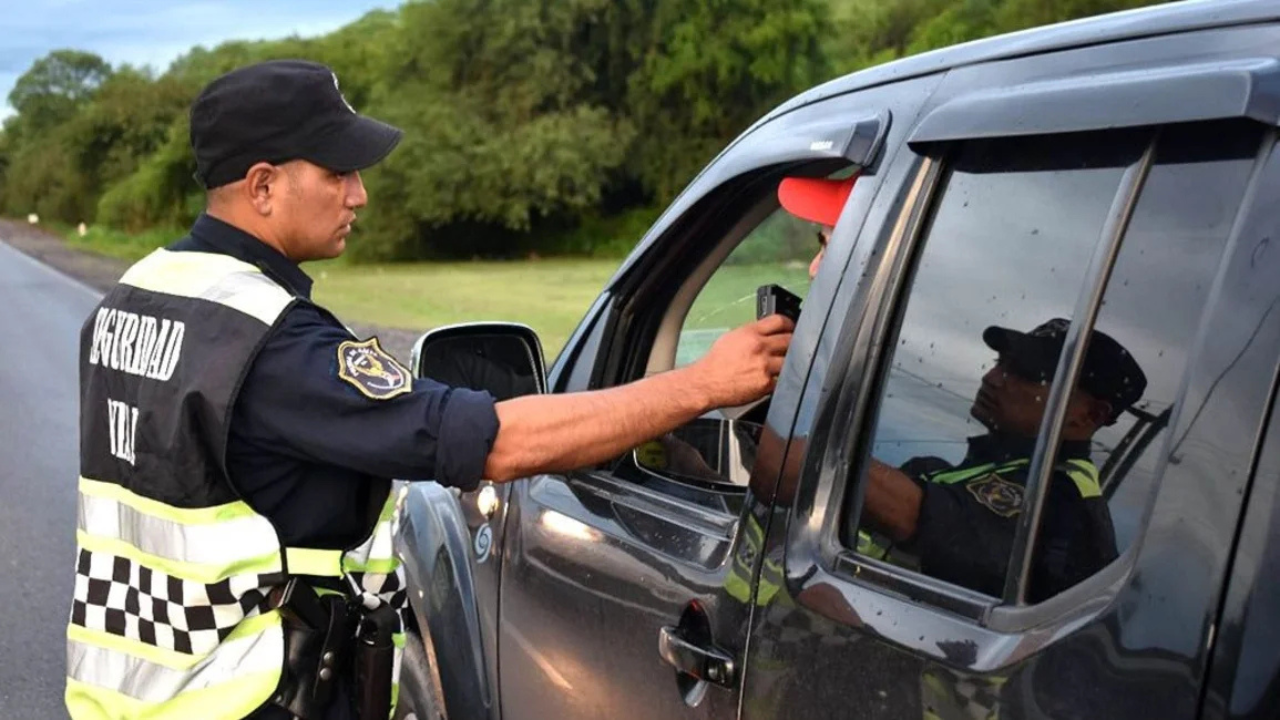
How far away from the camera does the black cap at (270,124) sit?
230 cm

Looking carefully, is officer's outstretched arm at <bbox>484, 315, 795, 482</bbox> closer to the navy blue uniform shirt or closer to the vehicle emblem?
the navy blue uniform shirt

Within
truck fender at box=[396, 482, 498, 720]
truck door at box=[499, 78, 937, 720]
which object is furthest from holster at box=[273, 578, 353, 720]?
truck fender at box=[396, 482, 498, 720]

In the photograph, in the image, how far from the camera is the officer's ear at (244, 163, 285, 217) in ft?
7.65

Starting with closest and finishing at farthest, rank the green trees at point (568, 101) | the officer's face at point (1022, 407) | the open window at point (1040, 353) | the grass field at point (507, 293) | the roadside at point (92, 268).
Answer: the open window at point (1040, 353), the officer's face at point (1022, 407), the grass field at point (507, 293), the roadside at point (92, 268), the green trees at point (568, 101)

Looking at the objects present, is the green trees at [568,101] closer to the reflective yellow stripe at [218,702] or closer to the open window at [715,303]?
the open window at [715,303]

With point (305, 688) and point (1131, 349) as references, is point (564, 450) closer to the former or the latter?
point (305, 688)

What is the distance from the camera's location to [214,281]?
2250mm

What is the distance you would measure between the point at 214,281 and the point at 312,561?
1.47 feet

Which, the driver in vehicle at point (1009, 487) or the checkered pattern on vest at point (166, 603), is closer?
the driver in vehicle at point (1009, 487)

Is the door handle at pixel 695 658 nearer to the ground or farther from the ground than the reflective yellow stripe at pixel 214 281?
nearer to the ground

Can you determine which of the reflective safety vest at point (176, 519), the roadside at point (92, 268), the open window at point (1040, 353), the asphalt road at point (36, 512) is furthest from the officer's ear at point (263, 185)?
the roadside at point (92, 268)

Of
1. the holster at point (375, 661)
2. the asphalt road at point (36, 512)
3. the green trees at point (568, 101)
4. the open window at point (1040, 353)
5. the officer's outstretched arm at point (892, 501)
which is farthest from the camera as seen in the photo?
the green trees at point (568, 101)

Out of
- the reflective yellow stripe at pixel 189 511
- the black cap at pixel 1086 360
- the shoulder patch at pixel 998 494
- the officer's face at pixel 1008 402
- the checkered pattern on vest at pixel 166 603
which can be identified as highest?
the black cap at pixel 1086 360

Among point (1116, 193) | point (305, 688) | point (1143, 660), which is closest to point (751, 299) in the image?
point (305, 688)
